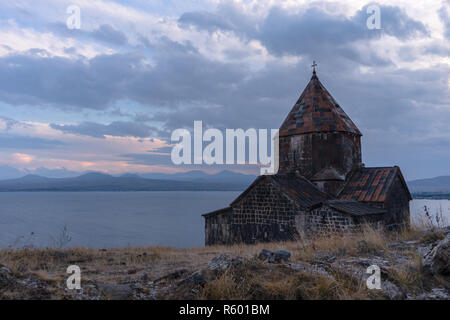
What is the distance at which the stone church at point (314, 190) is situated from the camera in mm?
14977

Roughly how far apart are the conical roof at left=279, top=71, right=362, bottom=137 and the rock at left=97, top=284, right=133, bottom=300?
15.9 meters

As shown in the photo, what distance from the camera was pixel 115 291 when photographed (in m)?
4.70

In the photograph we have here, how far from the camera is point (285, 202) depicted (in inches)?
616

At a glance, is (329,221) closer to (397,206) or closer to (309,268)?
(397,206)

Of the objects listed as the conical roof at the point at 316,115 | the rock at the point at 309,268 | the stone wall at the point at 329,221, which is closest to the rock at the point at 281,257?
the rock at the point at 309,268

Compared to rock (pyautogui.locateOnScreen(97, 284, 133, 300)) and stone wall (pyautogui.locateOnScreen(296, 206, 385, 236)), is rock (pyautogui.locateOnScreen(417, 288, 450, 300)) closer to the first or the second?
rock (pyautogui.locateOnScreen(97, 284, 133, 300))

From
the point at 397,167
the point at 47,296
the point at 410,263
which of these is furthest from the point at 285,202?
the point at 47,296

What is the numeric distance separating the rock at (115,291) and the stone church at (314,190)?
10.8 metres

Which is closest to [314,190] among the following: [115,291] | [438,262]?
[438,262]

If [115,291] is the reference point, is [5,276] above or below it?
above

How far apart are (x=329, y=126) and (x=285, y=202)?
608 centimetres

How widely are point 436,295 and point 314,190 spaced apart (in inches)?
515

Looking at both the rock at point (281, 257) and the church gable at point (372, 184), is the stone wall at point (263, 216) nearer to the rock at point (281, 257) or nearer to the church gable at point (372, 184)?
the church gable at point (372, 184)

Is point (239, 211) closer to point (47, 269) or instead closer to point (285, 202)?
point (285, 202)
